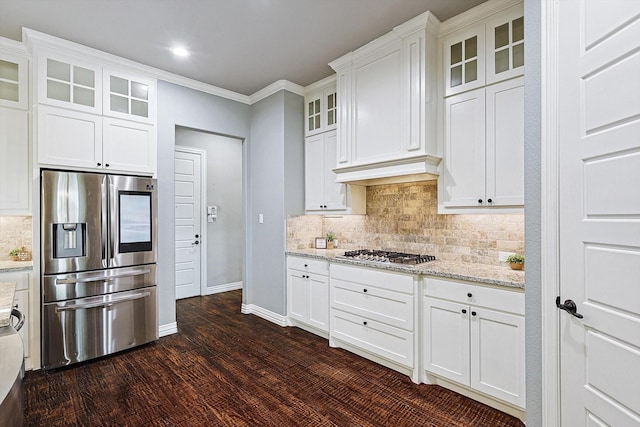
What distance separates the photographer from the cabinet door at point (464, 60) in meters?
2.46

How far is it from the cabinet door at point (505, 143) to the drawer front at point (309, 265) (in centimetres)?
173

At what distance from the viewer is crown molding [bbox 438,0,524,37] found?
7.56 feet

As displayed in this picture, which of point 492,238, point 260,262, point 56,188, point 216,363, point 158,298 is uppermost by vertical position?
point 56,188

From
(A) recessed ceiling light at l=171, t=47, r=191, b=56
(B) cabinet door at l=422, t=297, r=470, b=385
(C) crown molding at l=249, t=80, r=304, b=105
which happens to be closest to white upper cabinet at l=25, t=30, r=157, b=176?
(A) recessed ceiling light at l=171, t=47, r=191, b=56

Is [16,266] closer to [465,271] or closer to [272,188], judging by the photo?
[272,188]

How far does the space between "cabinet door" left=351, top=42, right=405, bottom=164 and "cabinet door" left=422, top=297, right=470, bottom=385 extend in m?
1.32

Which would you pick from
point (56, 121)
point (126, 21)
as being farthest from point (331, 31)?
point (56, 121)

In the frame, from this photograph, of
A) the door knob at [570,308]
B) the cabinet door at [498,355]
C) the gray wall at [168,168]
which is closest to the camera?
the door knob at [570,308]

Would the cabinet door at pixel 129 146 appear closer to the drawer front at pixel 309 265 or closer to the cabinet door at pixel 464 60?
the drawer front at pixel 309 265

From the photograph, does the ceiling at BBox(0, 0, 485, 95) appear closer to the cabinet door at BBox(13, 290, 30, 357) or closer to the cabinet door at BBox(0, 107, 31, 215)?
the cabinet door at BBox(0, 107, 31, 215)

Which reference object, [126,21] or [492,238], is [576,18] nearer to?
[492,238]

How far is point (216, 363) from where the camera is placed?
287 cm

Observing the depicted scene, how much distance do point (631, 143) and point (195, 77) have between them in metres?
3.82

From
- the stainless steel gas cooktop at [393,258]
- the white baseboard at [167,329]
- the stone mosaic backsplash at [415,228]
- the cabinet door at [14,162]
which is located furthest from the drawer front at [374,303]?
the cabinet door at [14,162]
